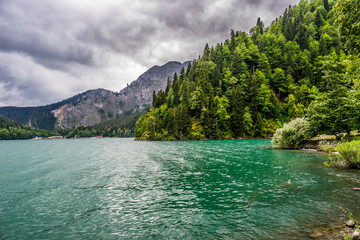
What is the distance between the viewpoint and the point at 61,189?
17062 mm

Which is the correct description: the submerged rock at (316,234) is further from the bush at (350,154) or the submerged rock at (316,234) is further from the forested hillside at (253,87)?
the forested hillside at (253,87)

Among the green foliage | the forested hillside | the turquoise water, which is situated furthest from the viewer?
the forested hillside

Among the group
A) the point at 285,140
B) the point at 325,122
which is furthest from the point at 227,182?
the point at 285,140

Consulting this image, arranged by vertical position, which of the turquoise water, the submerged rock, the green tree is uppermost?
the green tree

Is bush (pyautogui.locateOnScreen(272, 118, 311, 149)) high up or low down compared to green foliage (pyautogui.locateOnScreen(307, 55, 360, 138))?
down

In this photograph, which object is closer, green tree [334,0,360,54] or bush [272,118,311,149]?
green tree [334,0,360,54]

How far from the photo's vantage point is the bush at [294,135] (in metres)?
39.7

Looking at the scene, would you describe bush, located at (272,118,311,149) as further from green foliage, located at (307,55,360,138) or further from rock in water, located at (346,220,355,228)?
rock in water, located at (346,220,355,228)

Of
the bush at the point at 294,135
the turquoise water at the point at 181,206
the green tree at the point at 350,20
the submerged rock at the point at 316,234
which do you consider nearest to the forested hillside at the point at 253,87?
the bush at the point at 294,135

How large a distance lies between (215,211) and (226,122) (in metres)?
91.9

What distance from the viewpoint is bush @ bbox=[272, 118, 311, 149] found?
3972 cm

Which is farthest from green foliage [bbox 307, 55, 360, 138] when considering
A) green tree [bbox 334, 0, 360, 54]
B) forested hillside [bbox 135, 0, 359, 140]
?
forested hillside [bbox 135, 0, 359, 140]

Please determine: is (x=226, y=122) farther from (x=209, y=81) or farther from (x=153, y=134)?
(x=153, y=134)

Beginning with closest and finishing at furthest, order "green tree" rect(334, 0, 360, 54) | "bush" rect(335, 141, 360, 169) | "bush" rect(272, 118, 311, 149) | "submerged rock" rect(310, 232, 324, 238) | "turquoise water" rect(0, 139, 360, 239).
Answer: "submerged rock" rect(310, 232, 324, 238), "turquoise water" rect(0, 139, 360, 239), "green tree" rect(334, 0, 360, 54), "bush" rect(335, 141, 360, 169), "bush" rect(272, 118, 311, 149)
